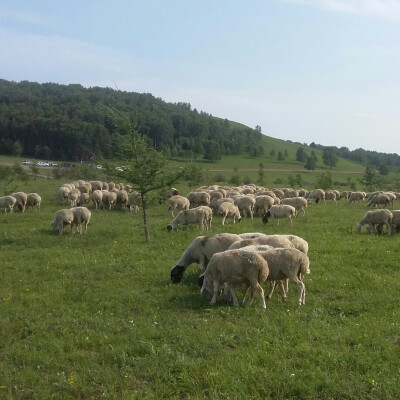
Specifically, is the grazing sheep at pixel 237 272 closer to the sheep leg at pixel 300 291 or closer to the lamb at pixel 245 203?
the sheep leg at pixel 300 291

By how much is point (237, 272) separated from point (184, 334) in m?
2.69

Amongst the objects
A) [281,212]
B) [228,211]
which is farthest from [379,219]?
[228,211]

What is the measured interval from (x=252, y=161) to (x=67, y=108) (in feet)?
198

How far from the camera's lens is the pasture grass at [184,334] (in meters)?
7.43

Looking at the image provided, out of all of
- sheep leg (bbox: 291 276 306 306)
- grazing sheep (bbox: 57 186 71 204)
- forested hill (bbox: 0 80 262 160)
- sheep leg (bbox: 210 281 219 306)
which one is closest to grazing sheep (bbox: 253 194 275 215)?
grazing sheep (bbox: 57 186 71 204)

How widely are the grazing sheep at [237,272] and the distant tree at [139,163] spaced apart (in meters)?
9.55

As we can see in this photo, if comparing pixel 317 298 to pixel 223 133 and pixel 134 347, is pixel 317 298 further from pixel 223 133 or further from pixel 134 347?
pixel 223 133

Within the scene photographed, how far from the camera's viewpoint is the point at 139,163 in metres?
21.3

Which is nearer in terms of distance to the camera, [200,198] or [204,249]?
[204,249]

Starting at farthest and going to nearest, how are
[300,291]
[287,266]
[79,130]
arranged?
[79,130] < [287,266] < [300,291]

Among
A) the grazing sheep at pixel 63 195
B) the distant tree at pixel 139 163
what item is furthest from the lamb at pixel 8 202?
the distant tree at pixel 139 163

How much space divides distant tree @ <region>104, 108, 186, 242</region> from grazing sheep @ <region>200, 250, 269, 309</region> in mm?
9546

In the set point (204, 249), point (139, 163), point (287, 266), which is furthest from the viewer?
point (139, 163)

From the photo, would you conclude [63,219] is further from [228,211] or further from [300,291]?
[300,291]
